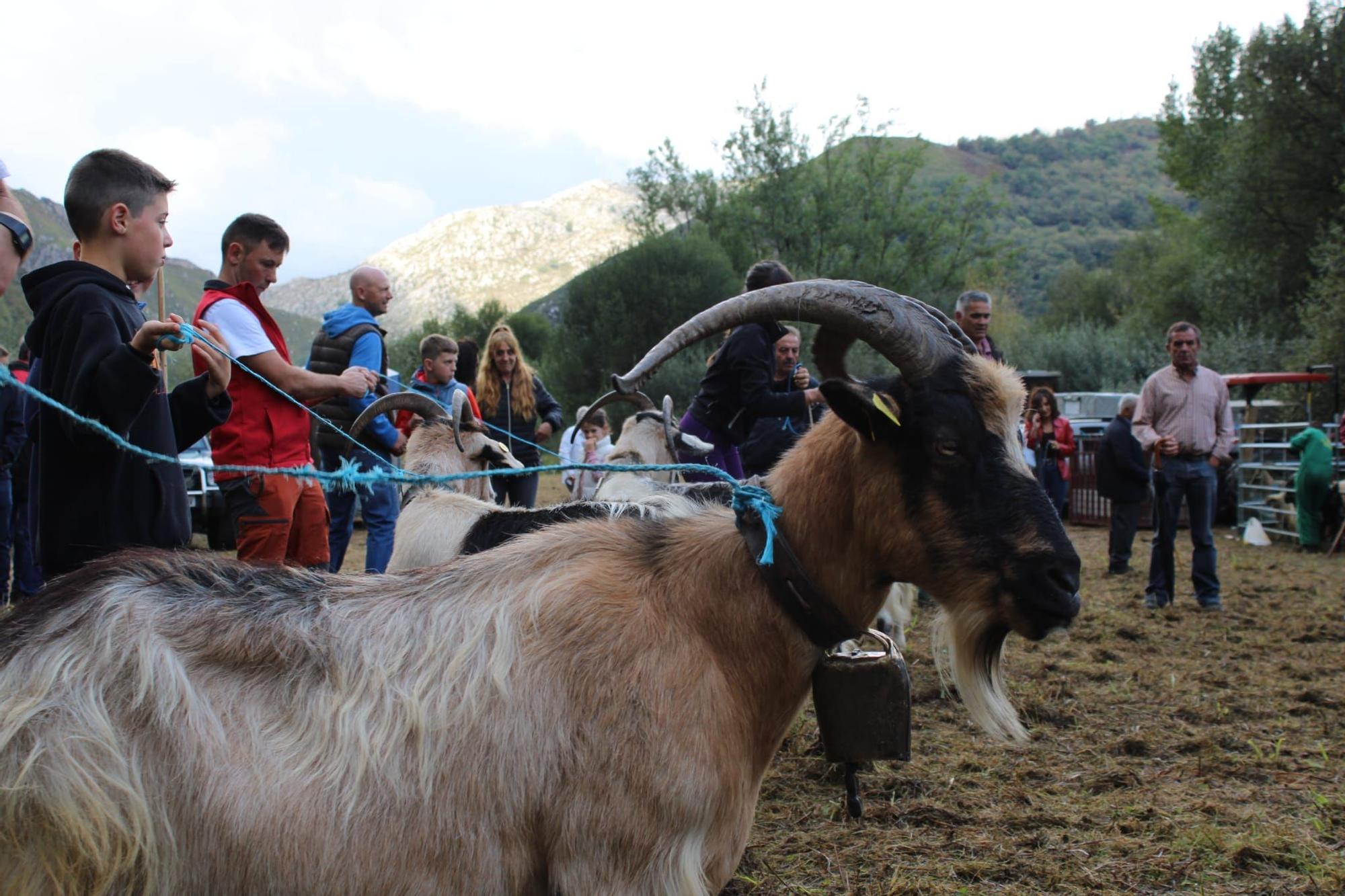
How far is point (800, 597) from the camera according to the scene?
7.76 ft

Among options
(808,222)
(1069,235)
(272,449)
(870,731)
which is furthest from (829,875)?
(1069,235)

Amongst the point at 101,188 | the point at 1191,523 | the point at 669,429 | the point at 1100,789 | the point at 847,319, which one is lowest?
the point at 1100,789

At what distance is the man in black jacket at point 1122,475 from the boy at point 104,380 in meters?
9.30

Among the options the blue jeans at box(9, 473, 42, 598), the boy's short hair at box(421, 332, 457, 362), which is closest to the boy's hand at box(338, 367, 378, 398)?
the boy's short hair at box(421, 332, 457, 362)

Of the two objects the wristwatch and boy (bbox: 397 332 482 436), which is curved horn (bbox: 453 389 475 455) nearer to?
boy (bbox: 397 332 482 436)

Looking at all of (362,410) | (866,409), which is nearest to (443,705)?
(866,409)

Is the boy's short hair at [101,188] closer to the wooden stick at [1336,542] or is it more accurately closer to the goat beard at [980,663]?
the goat beard at [980,663]

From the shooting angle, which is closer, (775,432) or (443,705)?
(443,705)

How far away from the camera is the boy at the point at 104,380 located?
264 cm

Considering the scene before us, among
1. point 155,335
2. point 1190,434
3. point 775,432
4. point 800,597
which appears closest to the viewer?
point 800,597

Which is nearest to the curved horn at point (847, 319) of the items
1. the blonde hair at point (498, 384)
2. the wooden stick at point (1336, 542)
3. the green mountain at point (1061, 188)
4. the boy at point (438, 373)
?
the boy at point (438, 373)

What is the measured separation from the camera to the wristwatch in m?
2.57

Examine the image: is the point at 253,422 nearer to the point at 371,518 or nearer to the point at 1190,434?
the point at 371,518

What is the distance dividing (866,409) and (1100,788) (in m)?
3.06
